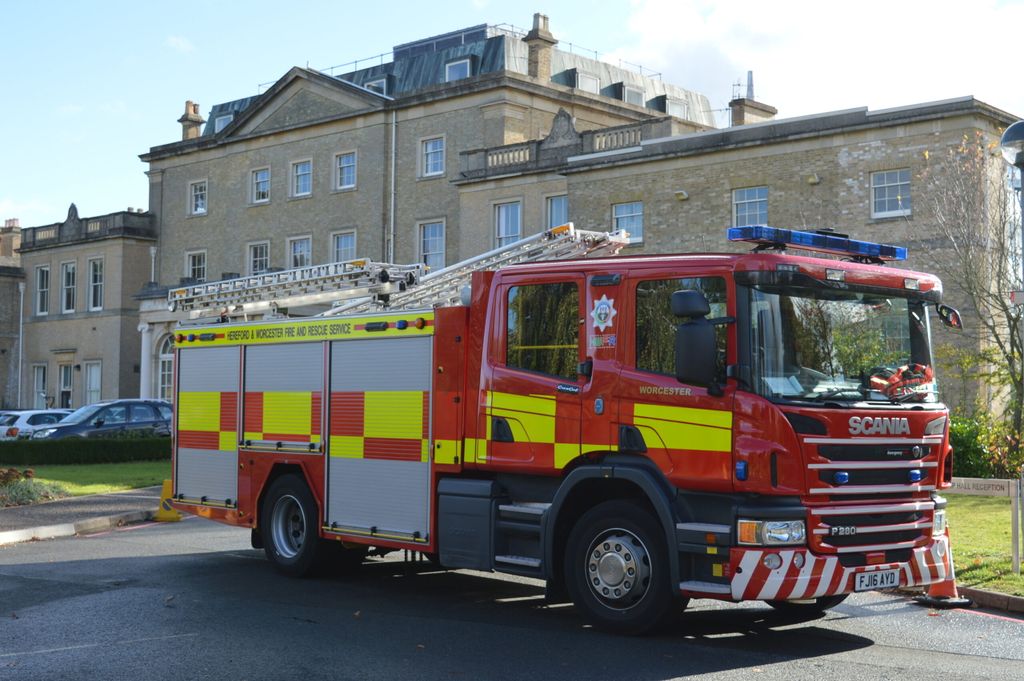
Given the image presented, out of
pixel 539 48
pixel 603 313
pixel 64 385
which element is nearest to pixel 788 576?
pixel 603 313

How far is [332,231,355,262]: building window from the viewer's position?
155 feet

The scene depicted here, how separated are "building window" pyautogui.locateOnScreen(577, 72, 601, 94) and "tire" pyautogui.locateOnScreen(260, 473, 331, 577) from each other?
39.9 meters

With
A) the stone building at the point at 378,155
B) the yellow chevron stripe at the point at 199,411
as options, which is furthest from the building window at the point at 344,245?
the yellow chevron stripe at the point at 199,411

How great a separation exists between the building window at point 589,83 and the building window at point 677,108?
14.7 ft

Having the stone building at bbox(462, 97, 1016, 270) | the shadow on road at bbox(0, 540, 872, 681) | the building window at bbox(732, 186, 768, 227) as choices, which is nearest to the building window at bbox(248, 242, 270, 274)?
the stone building at bbox(462, 97, 1016, 270)

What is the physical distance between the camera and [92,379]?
2322 inches

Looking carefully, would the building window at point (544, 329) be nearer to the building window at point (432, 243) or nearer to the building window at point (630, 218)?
the building window at point (630, 218)

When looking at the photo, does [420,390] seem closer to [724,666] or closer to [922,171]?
[724,666]

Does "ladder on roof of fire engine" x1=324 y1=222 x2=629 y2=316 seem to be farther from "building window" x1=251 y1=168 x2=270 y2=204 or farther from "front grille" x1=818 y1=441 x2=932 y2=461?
"building window" x1=251 y1=168 x2=270 y2=204

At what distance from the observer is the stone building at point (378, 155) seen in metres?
43.4

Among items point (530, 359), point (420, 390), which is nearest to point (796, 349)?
point (530, 359)

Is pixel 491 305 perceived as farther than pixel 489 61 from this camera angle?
No

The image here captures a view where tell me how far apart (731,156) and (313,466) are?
23.2m

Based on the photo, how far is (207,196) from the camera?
180 ft
